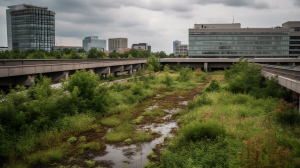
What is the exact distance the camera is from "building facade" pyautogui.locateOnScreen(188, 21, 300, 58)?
11250 centimetres

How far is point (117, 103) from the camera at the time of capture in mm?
21469

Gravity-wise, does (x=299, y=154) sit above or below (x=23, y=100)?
below

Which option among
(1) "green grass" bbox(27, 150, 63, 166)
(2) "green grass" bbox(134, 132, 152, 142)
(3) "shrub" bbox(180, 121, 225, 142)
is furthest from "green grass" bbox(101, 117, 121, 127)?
(3) "shrub" bbox(180, 121, 225, 142)

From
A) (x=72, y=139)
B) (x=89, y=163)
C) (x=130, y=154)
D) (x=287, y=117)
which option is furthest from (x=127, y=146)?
(x=287, y=117)

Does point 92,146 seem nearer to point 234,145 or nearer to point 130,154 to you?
point 130,154

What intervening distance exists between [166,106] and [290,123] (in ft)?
37.2

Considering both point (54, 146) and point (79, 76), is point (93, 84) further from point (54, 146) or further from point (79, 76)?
point (54, 146)

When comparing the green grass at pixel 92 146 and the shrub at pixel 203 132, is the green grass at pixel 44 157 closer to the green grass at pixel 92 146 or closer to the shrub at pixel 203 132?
the green grass at pixel 92 146

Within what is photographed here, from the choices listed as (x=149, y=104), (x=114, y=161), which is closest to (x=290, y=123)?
(x=114, y=161)

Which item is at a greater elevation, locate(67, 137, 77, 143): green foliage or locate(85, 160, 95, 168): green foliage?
locate(67, 137, 77, 143): green foliage

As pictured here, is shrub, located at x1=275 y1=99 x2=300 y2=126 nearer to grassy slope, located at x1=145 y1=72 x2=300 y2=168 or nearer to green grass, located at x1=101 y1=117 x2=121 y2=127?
grassy slope, located at x1=145 y1=72 x2=300 y2=168

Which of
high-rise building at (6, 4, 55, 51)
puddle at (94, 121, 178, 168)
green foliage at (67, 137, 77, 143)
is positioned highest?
high-rise building at (6, 4, 55, 51)

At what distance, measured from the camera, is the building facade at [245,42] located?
369 feet

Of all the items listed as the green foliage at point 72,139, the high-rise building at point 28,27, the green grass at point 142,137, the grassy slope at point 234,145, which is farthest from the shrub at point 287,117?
the high-rise building at point 28,27
